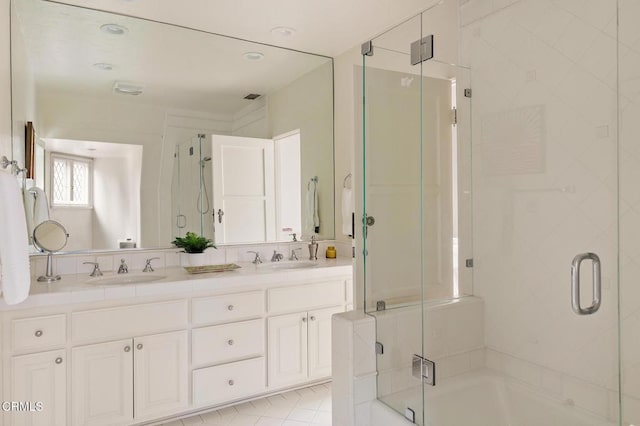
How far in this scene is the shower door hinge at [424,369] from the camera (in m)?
2.02

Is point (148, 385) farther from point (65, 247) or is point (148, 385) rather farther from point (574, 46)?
point (574, 46)

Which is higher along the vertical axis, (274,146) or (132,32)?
(132,32)

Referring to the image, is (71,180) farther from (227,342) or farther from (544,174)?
(544,174)

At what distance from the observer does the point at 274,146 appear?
3387 mm

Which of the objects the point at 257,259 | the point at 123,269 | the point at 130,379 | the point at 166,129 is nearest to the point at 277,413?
the point at 130,379

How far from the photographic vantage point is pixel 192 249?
2.88 meters

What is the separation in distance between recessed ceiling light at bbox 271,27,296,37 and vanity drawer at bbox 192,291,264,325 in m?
1.80

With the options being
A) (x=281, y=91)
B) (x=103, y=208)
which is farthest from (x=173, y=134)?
(x=281, y=91)

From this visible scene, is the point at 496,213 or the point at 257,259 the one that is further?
the point at 257,259

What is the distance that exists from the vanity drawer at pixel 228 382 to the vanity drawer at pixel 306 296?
36cm

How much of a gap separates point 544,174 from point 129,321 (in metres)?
2.22

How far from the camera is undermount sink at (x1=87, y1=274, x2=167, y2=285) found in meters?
2.51

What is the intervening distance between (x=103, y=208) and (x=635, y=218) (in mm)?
2812

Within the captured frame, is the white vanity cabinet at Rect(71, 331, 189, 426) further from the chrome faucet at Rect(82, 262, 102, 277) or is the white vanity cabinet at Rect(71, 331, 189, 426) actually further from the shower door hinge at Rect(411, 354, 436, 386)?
the shower door hinge at Rect(411, 354, 436, 386)
